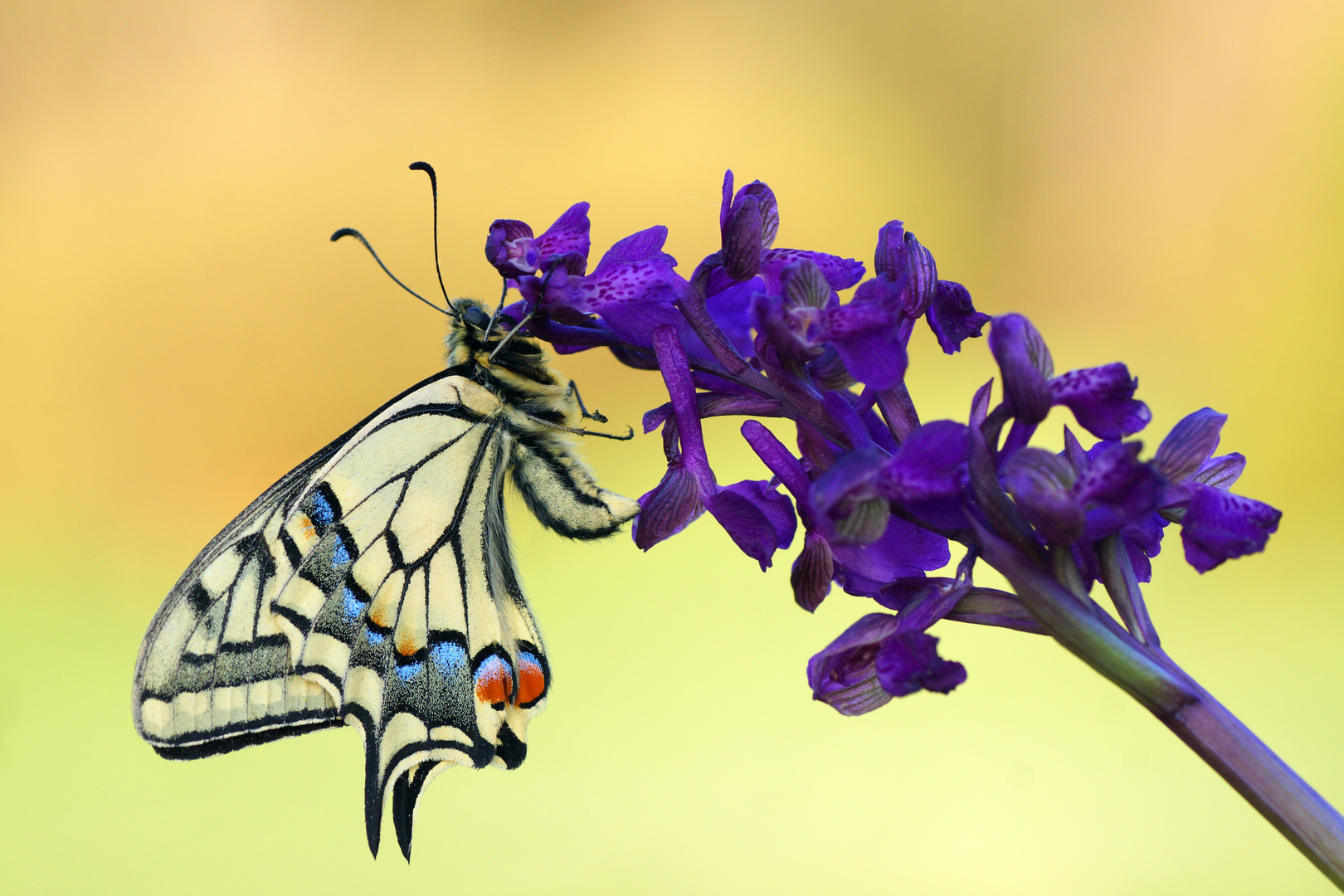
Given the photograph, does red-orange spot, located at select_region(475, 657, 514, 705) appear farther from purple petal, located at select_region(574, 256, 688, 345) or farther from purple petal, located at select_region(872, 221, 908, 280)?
purple petal, located at select_region(872, 221, 908, 280)

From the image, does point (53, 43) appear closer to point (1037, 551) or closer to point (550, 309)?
point (550, 309)

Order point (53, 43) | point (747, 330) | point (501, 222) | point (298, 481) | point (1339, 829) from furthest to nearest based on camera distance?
point (53, 43)
point (298, 481)
point (747, 330)
point (501, 222)
point (1339, 829)

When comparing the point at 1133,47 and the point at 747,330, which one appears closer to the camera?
the point at 747,330

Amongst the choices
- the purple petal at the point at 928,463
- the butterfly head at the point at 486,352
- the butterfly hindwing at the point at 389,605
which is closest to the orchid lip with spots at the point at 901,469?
the purple petal at the point at 928,463

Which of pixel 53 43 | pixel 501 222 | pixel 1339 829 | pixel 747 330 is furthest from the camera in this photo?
pixel 53 43

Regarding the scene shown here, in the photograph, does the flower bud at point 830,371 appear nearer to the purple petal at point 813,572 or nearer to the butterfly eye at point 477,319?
the purple petal at point 813,572

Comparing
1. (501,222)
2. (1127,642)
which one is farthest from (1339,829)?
(501,222)

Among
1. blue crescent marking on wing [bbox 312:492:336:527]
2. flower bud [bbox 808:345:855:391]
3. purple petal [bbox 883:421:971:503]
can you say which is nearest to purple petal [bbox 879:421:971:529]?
purple petal [bbox 883:421:971:503]

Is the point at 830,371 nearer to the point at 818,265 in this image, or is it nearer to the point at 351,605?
the point at 818,265
